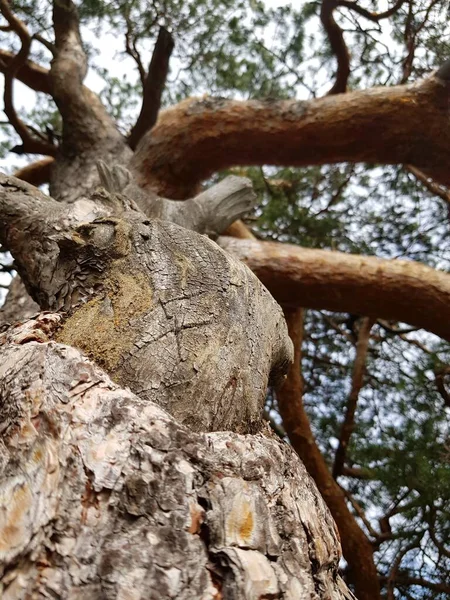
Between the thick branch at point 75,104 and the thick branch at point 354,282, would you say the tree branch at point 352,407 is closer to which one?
the thick branch at point 354,282

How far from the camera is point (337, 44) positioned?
280cm

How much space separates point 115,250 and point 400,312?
1390mm

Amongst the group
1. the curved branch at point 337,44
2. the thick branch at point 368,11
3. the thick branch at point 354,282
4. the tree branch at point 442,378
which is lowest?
the thick branch at point 354,282

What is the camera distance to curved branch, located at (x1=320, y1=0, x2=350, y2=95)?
2.66 m

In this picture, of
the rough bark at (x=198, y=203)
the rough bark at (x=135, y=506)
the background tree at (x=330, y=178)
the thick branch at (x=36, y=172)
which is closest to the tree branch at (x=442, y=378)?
the background tree at (x=330, y=178)

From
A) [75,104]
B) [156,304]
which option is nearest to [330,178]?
[75,104]

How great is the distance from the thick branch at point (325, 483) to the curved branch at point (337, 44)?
1.19 metres

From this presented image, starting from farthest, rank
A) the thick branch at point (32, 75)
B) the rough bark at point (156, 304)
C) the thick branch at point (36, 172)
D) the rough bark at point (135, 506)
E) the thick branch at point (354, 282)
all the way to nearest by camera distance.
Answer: the thick branch at point (36, 172) → the thick branch at point (32, 75) → the thick branch at point (354, 282) → the rough bark at point (156, 304) → the rough bark at point (135, 506)

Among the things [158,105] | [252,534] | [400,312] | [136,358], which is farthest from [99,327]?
[158,105]

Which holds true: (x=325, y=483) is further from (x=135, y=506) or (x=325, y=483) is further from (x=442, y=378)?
(x=135, y=506)

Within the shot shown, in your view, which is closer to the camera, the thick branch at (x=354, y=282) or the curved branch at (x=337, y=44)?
the thick branch at (x=354, y=282)

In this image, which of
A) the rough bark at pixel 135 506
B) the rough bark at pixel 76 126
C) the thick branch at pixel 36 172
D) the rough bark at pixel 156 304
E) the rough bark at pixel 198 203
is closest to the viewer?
the rough bark at pixel 135 506

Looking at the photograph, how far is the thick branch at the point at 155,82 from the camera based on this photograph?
2.42 m

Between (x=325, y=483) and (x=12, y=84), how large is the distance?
2304 millimetres
